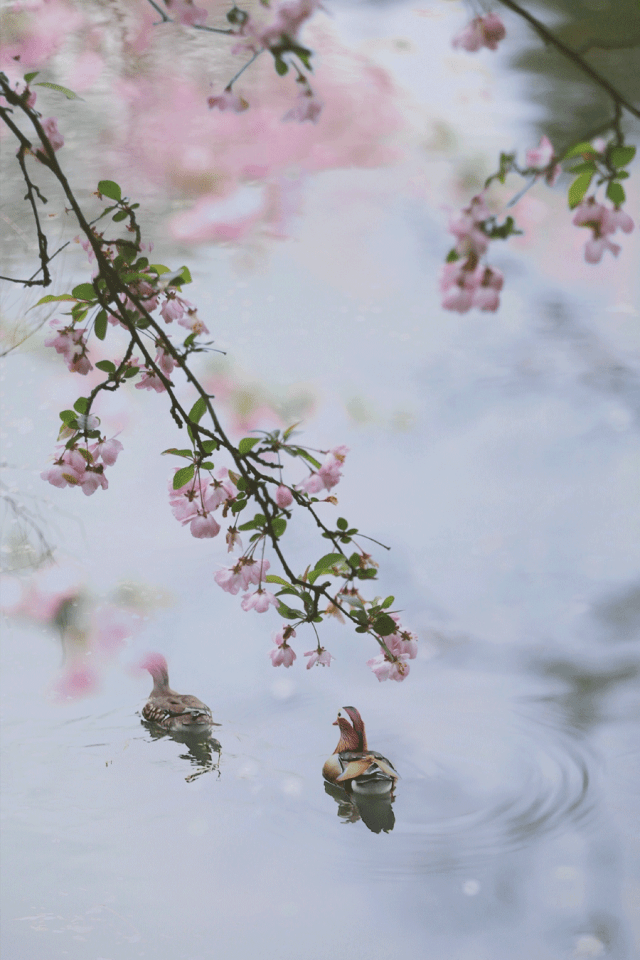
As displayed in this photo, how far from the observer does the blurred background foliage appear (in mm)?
1863

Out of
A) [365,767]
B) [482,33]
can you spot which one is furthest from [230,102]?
[365,767]

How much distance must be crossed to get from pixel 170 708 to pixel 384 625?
108 cm

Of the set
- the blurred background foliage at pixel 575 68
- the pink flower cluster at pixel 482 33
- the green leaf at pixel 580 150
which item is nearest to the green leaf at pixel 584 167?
the green leaf at pixel 580 150

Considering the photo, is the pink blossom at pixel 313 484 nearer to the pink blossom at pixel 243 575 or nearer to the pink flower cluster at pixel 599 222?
the pink blossom at pixel 243 575

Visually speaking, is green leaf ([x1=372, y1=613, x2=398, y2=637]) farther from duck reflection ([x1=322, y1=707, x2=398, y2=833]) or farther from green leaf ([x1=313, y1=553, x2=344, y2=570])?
duck reflection ([x1=322, y1=707, x2=398, y2=833])

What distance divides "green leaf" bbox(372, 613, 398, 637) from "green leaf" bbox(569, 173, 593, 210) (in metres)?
0.28

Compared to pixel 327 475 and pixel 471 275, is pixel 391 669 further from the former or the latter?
pixel 471 275

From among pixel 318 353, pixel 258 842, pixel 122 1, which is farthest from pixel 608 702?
pixel 122 1

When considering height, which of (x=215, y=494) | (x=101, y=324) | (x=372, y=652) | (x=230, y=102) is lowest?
(x=215, y=494)

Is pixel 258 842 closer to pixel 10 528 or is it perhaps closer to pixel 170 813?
pixel 170 813

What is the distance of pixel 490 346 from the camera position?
6.42 feet

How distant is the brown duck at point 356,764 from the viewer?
1.39 m

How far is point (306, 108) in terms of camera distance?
58 centimetres

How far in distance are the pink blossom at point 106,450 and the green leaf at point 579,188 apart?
14.3 inches
